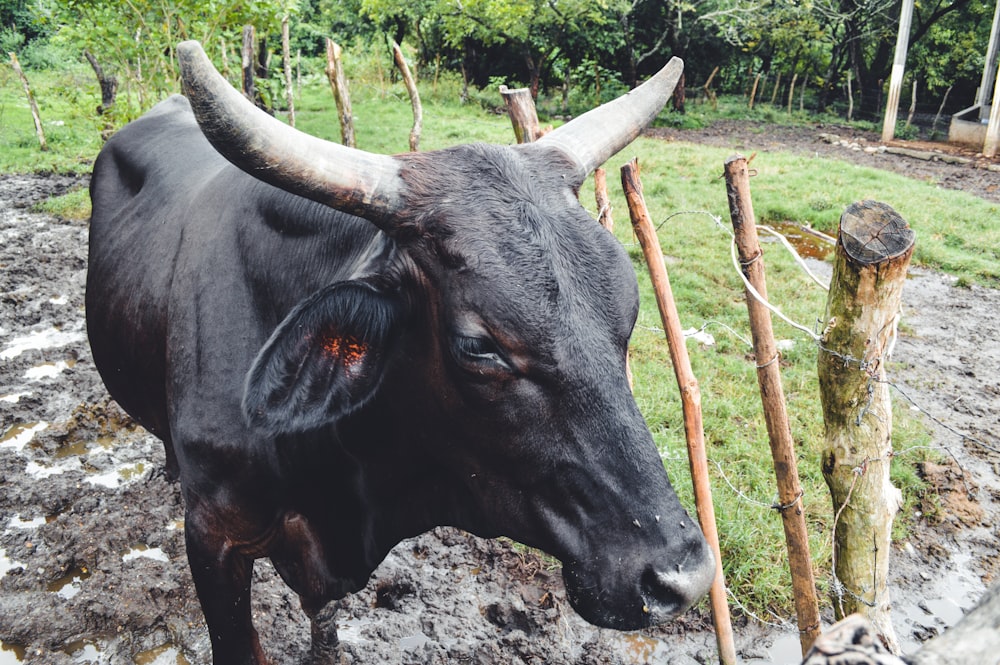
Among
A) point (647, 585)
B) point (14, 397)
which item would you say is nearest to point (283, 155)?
point (647, 585)

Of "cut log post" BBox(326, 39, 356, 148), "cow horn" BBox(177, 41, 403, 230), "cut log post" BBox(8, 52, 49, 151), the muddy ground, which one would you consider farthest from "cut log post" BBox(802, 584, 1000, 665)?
"cut log post" BBox(8, 52, 49, 151)

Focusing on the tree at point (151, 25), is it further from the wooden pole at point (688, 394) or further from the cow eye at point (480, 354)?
the cow eye at point (480, 354)

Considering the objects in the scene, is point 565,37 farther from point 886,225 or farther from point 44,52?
point 886,225

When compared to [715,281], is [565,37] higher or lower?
higher

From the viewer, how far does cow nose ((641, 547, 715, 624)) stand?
1.62 m

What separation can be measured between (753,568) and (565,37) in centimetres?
1847

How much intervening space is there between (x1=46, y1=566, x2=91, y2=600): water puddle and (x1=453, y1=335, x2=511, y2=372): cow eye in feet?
8.91

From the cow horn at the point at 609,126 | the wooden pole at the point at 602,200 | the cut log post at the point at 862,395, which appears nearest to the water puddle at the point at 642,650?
the cut log post at the point at 862,395

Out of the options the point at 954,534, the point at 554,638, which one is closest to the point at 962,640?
the point at 554,638

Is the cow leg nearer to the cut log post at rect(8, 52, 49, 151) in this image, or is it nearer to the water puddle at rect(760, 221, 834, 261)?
the water puddle at rect(760, 221, 834, 261)

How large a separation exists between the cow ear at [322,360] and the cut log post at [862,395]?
4.53 ft

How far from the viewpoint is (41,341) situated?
5590mm

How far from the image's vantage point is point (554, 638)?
121 inches

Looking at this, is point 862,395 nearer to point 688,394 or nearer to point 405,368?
point 688,394
